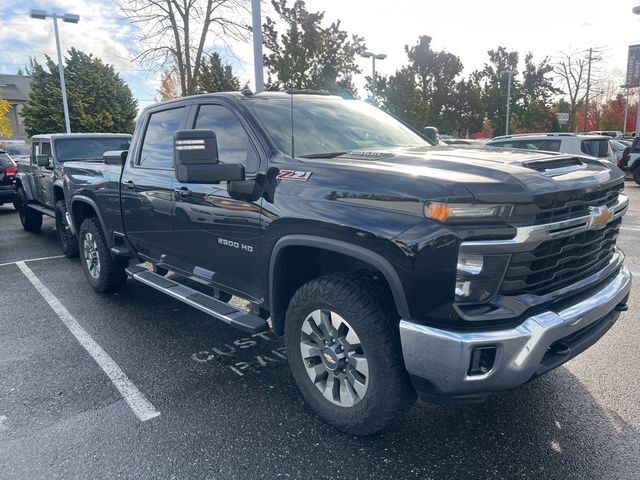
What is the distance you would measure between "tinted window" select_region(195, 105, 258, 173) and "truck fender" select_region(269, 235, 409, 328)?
605 mm

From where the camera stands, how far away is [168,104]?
170 inches

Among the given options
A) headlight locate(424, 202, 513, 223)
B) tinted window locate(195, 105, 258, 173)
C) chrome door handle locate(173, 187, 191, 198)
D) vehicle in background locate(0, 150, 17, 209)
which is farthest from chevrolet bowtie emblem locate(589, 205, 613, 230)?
vehicle in background locate(0, 150, 17, 209)

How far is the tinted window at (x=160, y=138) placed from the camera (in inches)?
165

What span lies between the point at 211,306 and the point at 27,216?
789cm

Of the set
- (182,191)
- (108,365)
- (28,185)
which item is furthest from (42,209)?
(182,191)

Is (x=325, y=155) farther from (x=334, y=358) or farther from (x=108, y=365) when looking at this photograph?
(x=108, y=365)

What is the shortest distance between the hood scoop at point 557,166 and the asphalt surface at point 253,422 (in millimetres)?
1456

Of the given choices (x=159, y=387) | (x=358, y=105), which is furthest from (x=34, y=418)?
(x=358, y=105)

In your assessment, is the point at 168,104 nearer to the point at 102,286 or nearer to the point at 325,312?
the point at 102,286

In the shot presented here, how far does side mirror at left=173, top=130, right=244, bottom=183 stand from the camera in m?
2.88

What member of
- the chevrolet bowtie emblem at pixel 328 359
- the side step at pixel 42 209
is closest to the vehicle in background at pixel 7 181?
the side step at pixel 42 209

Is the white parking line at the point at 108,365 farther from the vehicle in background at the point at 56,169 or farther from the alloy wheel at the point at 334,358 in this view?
the vehicle in background at the point at 56,169

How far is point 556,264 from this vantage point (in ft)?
8.00

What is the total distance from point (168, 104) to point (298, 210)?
7.25 feet
